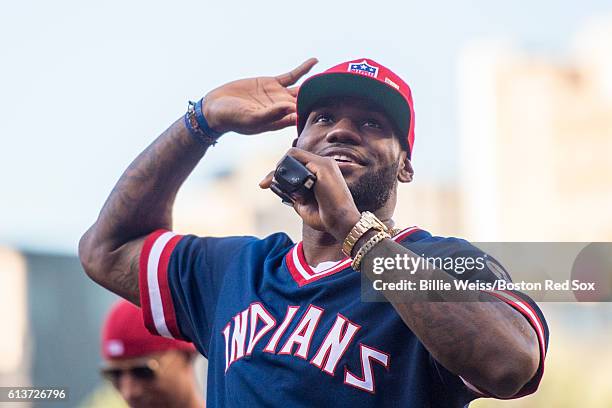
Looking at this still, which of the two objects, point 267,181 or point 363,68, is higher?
point 363,68

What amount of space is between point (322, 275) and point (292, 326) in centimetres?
20

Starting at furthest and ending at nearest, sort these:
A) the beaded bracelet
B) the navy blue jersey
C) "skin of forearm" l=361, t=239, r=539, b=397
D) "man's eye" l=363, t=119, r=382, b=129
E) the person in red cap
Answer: the person in red cap, the beaded bracelet, "man's eye" l=363, t=119, r=382, b=129, the navy blue jersey, "skin of forearm" l=361, t=239, r=539, b=397

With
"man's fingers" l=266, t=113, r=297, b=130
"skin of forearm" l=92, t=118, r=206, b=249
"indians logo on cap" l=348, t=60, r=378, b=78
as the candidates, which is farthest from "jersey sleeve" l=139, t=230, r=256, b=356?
"indians logo on cap" l=348, t=60, r=378, b=78

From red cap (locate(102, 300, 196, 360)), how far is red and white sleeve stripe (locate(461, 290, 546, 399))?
7.30 feet

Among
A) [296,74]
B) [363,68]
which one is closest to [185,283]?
[296,74]

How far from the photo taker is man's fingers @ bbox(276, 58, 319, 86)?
389cm

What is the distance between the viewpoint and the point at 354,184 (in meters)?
3.35

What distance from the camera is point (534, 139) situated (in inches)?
1636

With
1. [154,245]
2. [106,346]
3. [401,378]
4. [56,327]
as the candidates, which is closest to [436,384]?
[401,378]

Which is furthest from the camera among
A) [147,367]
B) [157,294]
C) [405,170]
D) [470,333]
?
[147,367]

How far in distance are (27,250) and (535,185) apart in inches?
1145

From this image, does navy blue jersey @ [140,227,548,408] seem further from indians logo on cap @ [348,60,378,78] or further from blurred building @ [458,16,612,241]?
blurred building @ [458,16,612,241]

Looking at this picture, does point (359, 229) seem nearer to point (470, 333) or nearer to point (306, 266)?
point (470, 333)

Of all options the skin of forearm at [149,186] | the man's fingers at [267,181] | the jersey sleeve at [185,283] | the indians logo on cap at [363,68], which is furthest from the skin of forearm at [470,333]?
the skin of forearm at [149,186]
